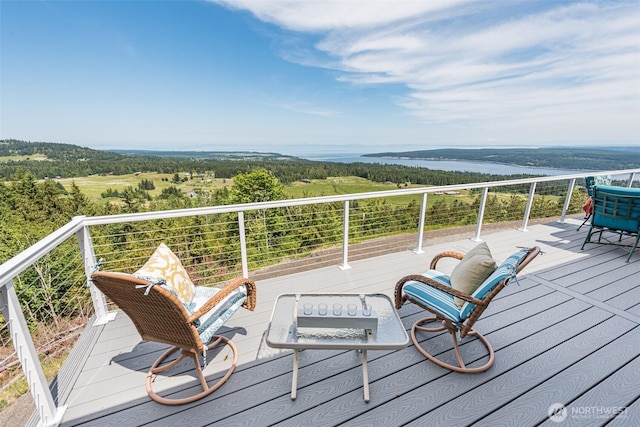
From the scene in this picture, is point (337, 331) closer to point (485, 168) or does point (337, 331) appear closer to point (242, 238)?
point (242, 238)

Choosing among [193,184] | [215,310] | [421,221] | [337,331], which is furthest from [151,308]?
[193,184]

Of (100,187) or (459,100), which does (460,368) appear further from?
(100,187)

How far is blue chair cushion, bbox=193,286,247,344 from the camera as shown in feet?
5.56

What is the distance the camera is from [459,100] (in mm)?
11859

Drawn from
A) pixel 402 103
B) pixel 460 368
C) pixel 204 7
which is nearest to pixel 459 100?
pixel 402 103

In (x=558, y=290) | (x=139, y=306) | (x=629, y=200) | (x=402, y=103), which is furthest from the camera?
(x=402, y=103)

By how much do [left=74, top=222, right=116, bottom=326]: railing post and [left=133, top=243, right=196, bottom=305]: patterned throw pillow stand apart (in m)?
0.52

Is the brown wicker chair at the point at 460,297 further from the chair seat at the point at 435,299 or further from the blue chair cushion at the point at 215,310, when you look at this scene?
the blue chair cushion at the point at 215,310

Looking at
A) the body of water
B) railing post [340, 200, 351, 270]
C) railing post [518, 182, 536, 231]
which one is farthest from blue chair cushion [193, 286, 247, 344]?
the body of water

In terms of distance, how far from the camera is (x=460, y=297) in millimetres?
1714

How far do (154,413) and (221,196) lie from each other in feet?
88.7

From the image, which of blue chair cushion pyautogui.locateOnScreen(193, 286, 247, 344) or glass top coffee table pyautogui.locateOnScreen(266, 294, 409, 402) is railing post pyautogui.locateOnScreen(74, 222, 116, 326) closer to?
blue chair cushion pyautogui.locateOnScreen(193, 286, 247, 344)

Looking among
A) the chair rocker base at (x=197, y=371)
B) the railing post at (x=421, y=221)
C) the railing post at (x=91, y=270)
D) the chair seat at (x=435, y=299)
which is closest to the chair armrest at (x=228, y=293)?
the chair rocker base at (x=197, y=371)

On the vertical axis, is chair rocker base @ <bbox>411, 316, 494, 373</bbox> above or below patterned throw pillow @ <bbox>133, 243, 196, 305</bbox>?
below
